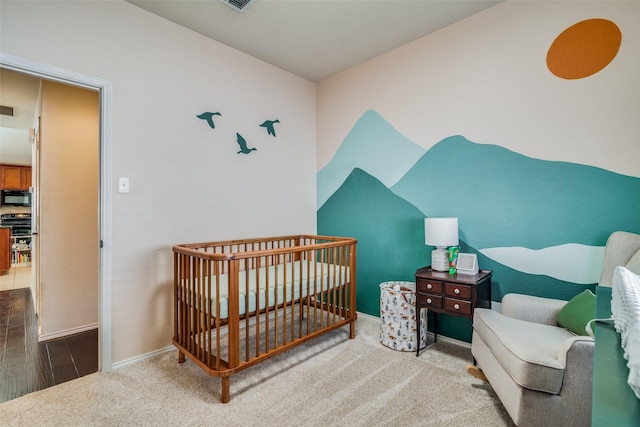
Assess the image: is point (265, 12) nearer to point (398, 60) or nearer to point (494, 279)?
point (398, 60)

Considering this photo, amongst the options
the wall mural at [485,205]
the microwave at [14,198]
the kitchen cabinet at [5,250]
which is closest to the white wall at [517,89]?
the wall mural at [485,205]

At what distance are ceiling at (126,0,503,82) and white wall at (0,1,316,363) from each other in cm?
16

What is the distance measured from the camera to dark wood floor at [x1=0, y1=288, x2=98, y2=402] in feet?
6.39

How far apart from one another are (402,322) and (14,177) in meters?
7.93

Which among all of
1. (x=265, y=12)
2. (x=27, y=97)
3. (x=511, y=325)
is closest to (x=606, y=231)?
(x=511, y=325)

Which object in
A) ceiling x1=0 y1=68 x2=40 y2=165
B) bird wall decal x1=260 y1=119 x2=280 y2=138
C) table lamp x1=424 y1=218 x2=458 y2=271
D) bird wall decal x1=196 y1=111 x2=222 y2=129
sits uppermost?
ceiling x1=0 y1=68 x2=40 y2=165

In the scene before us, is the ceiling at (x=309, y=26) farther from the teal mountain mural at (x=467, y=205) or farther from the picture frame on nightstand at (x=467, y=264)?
the picture frame on nightstand at (x=467, y=264)

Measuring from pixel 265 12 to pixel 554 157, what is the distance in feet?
7.72

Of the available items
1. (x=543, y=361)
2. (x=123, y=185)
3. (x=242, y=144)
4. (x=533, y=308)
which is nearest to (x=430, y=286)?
(x=533, y=308)

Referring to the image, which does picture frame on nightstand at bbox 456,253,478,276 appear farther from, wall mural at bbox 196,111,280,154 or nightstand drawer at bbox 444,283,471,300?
wall mural at bbox 196,111,280,154

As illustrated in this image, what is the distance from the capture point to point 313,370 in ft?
6.90

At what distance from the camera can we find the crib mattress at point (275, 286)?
1923 millimetres

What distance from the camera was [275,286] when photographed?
7.00ft

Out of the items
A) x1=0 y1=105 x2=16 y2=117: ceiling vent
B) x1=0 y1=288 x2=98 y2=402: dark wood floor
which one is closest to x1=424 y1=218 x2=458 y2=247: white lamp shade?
x1=0 y1=288 x2=98 y2=402: dark wood floor
